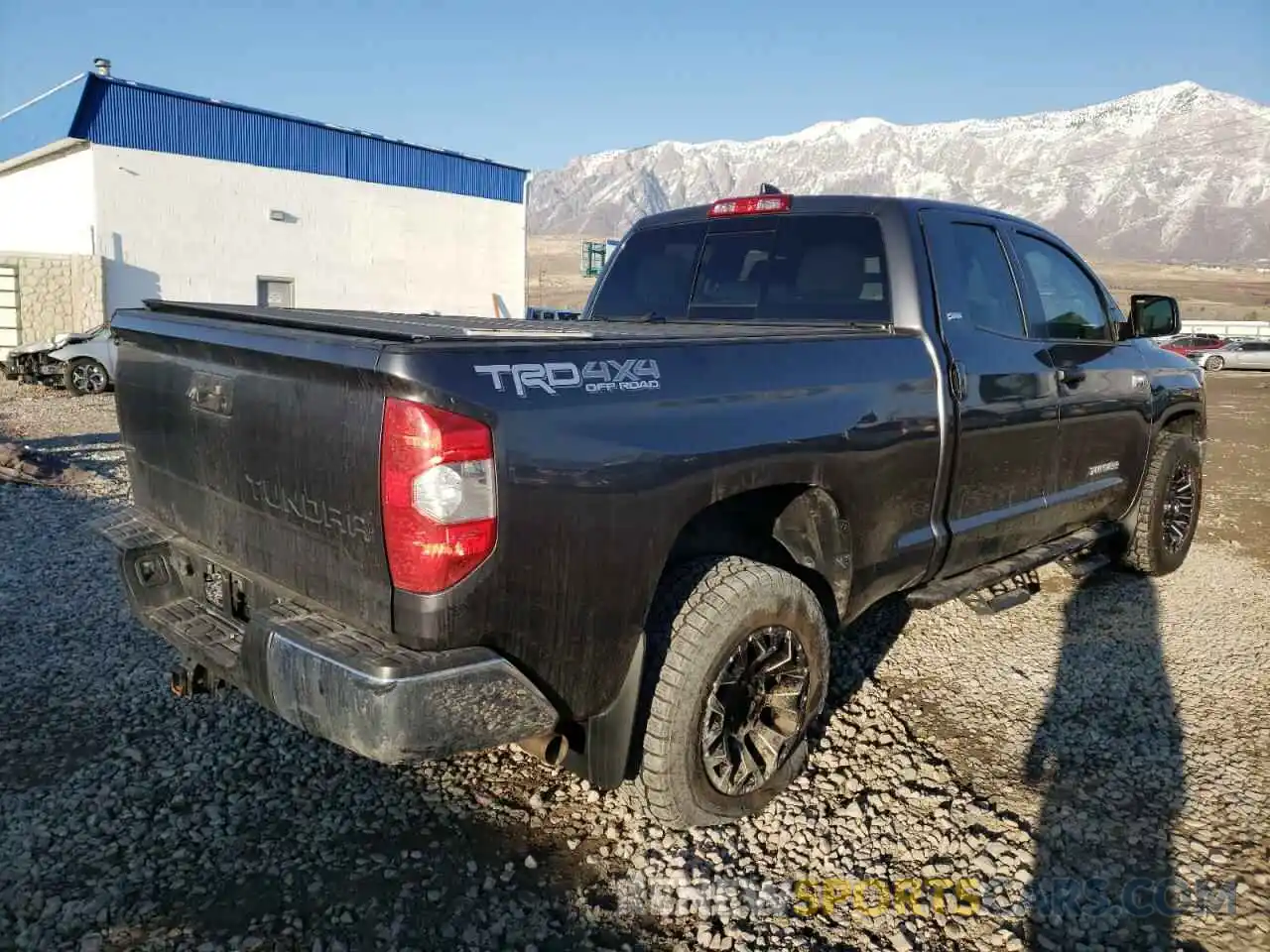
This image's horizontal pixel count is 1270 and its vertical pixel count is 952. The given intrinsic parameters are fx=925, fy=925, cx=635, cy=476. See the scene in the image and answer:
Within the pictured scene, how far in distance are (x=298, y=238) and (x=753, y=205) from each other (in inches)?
799

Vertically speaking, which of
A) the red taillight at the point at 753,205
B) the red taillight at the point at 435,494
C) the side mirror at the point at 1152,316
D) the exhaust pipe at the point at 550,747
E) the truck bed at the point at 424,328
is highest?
the red taillight at the point at 753,205

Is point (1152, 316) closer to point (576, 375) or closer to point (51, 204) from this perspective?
point (576, 375)

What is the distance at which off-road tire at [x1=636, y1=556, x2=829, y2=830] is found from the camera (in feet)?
9.11

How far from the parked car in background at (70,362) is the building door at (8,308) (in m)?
2.55

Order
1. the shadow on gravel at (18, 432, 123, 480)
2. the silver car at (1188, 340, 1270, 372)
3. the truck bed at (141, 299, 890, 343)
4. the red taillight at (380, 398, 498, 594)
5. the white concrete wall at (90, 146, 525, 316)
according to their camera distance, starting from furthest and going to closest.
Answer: the silver car at (1188, 340, 1270, 372) → the white concrete wall at (90, 146, 525, 316) → the shadow on gravel at (18, 432, 123, 480) → the truck bed at (141, 299, 890, 343) → the red taillight at (380, 398, 498, 594)

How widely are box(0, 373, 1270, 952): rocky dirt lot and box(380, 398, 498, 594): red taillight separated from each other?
107 centimetres

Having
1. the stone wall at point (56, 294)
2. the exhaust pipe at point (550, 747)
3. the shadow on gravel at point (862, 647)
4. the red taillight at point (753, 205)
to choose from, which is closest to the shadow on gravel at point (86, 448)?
the red taillight at point (753, 205)

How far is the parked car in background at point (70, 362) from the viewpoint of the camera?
15656 millimetres

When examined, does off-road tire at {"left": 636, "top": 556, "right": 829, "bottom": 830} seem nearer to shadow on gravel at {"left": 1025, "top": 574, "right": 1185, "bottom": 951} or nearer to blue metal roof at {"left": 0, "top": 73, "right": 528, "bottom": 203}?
shadow on gravel at {"left": 1025, "top": 574, "right": 1185, "bottom": 951}

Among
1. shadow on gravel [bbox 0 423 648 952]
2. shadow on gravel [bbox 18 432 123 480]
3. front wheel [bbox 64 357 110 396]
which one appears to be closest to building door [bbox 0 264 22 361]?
front wheel [bbox 64 357 110 396]

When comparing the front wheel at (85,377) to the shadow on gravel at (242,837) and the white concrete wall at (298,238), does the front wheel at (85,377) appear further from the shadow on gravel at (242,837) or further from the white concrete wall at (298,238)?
the shadow on gravel at (242,837)

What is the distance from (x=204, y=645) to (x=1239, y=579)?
635cm

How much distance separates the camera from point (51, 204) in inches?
787

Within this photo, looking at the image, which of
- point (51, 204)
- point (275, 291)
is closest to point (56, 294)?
point (51, 204)
